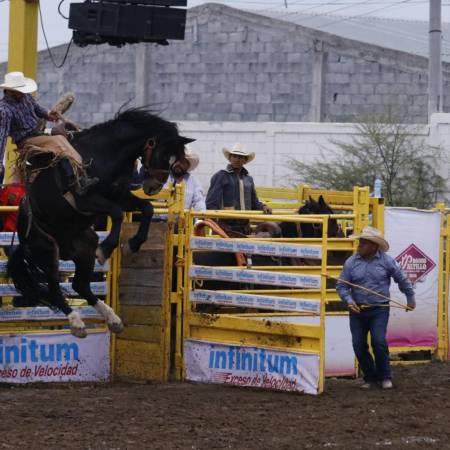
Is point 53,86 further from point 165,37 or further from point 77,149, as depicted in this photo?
point 77,149

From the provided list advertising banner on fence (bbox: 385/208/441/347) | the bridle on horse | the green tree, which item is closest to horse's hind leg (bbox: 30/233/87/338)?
the bridle on horse

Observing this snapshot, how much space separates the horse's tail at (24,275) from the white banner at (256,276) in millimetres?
1295

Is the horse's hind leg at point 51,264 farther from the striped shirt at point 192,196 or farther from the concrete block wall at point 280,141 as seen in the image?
the concrete block wall at point 280,141

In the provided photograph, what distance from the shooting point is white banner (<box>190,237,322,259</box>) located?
9195mm

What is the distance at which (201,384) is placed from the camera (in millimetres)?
9547

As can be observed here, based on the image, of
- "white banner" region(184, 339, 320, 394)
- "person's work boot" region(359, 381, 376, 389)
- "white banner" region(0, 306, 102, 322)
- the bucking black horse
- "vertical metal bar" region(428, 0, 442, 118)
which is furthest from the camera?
"vertical metal bar" region(428, 0, 442, 118)

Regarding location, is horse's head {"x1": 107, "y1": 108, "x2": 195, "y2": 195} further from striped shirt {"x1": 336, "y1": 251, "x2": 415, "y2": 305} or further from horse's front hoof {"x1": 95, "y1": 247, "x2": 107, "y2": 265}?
striped shirt {"x1": 336, "y1": 251, "x2": 415, "y2": 305}

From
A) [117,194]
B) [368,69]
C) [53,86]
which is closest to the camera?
[117,194]

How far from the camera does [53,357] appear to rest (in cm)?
951

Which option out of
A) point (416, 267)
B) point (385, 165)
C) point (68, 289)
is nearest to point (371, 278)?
point (416, 267)

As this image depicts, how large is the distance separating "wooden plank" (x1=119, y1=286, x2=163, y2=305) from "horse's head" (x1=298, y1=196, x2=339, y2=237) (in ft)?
5.43

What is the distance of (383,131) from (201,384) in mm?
13353

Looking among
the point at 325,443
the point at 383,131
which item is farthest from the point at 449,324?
the point at 383,131

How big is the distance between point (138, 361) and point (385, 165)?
1309 centimetres
